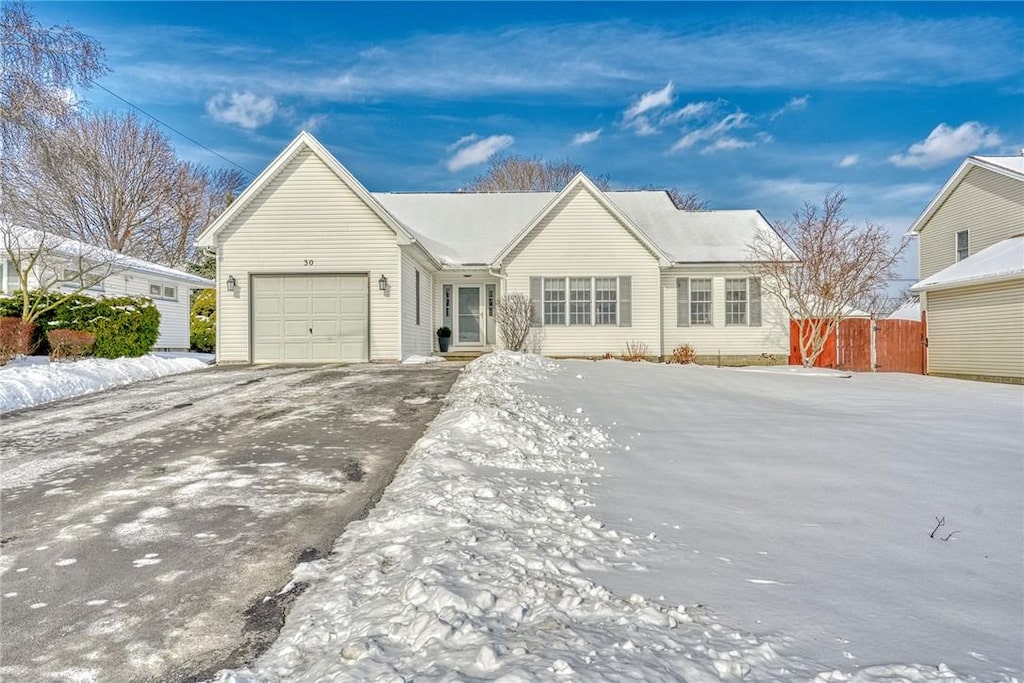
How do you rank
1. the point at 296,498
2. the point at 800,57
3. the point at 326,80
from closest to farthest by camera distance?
the point at 296,498 < the point at 800,57 < the point at 326,80

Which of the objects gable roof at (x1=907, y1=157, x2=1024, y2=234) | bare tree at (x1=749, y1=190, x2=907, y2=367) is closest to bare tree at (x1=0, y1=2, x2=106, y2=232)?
bare tree at (x1=749, y1=190, x2=907, y2=367)

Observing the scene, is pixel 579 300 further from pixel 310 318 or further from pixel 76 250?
pixel 76 250

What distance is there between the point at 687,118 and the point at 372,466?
29.5 meters

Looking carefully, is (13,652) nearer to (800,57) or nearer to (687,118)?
(800,57)

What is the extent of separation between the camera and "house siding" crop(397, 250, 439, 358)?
1503cm

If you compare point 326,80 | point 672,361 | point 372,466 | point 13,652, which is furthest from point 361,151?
point 13,652

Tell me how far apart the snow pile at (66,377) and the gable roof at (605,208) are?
945 cm

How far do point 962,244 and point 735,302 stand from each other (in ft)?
29.0

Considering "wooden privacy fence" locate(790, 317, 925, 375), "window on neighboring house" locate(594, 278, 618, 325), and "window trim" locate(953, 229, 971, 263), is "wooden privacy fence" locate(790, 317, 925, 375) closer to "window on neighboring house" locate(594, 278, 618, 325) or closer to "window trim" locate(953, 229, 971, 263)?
"window trim" locate(953, 229, 971, 263)

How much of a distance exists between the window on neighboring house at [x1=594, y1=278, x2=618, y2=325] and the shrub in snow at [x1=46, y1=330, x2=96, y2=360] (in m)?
13.3

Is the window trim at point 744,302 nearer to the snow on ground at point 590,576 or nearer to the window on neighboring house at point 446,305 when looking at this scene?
the window on neighboring house at point 446,305

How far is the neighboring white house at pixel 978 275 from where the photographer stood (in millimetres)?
15070

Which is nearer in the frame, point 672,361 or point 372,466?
point 372,466

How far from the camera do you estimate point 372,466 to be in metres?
5.17
